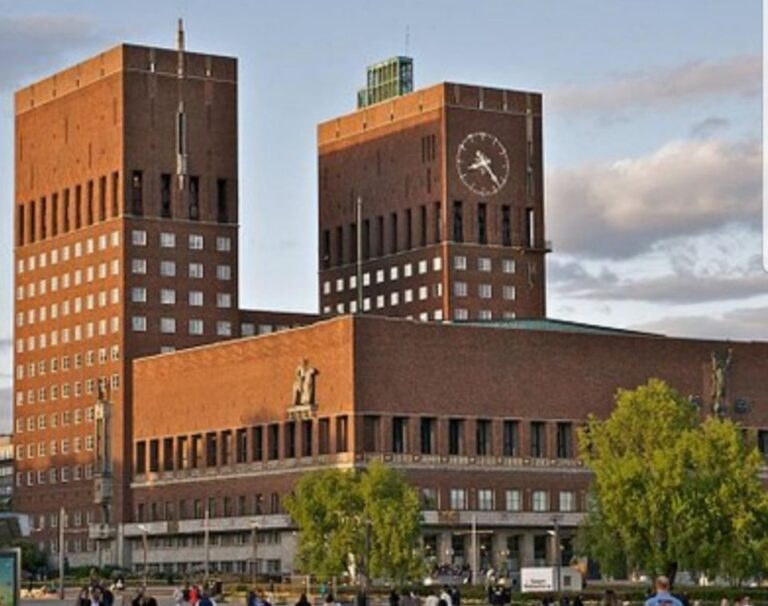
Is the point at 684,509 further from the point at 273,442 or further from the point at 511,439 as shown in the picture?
the point at 273,442

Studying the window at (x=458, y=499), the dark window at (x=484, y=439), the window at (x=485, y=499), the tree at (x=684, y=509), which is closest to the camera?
the tree at (x=684, y=509)

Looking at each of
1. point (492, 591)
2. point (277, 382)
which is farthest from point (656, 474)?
point (277, 382)

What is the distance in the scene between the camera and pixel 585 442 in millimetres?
160750

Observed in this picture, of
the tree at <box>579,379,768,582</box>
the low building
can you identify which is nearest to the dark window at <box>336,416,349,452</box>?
the low building

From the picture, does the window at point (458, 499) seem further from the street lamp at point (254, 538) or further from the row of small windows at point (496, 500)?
the street lamp at point (254, 538)

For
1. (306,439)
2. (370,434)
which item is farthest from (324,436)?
(370,434)

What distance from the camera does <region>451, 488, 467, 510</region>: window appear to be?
190 m

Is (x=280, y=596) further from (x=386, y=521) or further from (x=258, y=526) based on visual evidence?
(x=258, y=526)

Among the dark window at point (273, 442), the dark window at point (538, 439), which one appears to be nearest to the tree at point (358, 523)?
the dark window at point (538, 439)

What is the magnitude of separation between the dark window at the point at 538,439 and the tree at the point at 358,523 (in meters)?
27.1

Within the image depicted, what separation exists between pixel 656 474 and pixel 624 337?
2220 inches

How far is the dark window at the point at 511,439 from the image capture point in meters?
194

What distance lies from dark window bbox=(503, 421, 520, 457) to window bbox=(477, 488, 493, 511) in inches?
140

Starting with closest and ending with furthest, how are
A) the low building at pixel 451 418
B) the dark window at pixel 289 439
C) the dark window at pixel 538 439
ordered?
the low building at pixel 451 418 < the dark window at pixel 538 439 < the dark window at pixel 289 439
